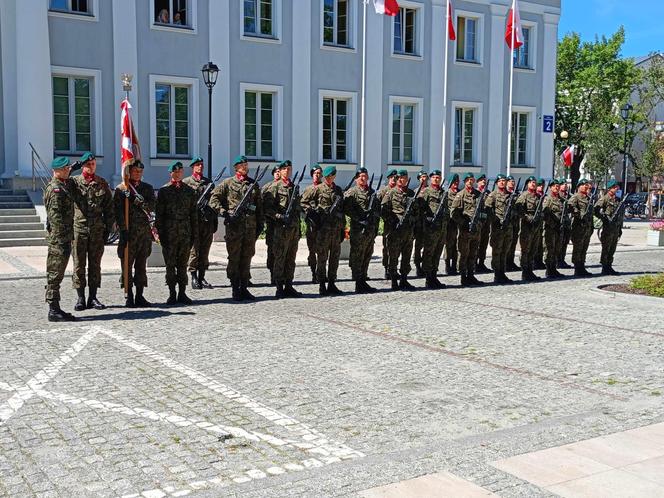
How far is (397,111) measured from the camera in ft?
90.3

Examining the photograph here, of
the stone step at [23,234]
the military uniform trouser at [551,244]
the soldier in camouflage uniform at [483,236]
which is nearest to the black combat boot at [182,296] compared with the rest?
the soldier in camouflage uniform at [483,236]

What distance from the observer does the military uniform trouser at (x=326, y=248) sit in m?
12.0

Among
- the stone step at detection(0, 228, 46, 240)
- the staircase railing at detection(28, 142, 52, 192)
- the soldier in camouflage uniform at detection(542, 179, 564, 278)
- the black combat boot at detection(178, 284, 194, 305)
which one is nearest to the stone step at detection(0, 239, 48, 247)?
the stone step at detection(0, 228, 46, 240)

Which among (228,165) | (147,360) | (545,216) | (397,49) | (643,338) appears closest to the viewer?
(147,360)

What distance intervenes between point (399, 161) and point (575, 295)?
613 inches

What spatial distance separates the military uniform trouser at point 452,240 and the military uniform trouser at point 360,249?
6.86 ft

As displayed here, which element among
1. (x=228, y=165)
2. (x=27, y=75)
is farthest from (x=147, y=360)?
(x=228, y=165)

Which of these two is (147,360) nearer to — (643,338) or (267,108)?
(643,338)

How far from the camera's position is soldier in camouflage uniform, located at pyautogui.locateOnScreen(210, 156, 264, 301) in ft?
37.0

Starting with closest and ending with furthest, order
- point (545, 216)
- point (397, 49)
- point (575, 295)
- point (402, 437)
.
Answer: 1. point (402, 437)
2. point (575, 295)
3. point (545, 216)
4. point (397, 49)

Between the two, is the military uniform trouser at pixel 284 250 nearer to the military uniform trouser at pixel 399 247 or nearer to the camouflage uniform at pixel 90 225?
the military uniform trouser at pixel 399 247

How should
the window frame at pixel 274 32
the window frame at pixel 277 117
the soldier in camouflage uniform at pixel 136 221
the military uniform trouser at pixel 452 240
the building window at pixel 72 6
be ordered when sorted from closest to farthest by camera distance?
the soldier in camouflage uniform at pixel 136 221
the military uniform trouser at pixel 452 240
the building window at pixel 72 6
the window frame at pixel 274 32
the window frame at pixel 277 117

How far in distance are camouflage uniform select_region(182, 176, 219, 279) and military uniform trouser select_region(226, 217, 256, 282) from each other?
0.62m

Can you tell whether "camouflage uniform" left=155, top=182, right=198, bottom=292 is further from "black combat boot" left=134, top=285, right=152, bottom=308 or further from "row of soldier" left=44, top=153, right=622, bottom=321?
"black combat boot" left=134, top=285, right=152, bottom=308
